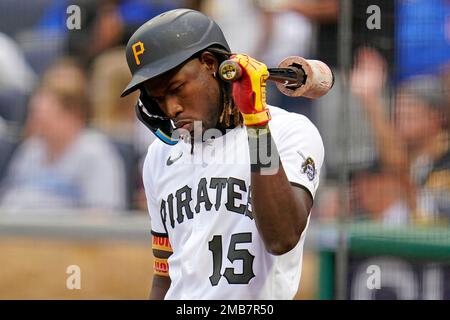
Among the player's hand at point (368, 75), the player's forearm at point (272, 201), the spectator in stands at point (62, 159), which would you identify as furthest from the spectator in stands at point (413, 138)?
the player's forearm at point (272, 201)

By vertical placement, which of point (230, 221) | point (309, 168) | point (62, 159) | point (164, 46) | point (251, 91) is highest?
point (62, 159)

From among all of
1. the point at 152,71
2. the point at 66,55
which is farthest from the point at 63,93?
the point at 152,71

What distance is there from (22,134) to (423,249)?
3.03 m

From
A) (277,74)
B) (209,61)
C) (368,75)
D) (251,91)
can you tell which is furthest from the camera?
(368,75)

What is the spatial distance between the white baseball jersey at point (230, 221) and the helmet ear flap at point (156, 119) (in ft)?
0.43

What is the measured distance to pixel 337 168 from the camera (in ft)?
19.4

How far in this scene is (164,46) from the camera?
11.6 feet

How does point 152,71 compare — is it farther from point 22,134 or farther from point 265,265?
point 22,134

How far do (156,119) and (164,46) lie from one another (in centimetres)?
31

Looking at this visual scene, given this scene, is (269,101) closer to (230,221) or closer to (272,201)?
(230,221)

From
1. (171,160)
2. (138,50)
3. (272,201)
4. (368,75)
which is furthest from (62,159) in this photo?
(272,201)

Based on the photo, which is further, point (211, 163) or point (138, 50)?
point (211, 163)

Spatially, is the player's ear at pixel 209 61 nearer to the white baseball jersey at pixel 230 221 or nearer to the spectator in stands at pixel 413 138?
the white baseball jersey at pixel 230 221

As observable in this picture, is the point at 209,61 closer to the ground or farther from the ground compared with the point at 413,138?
closer to the ground
